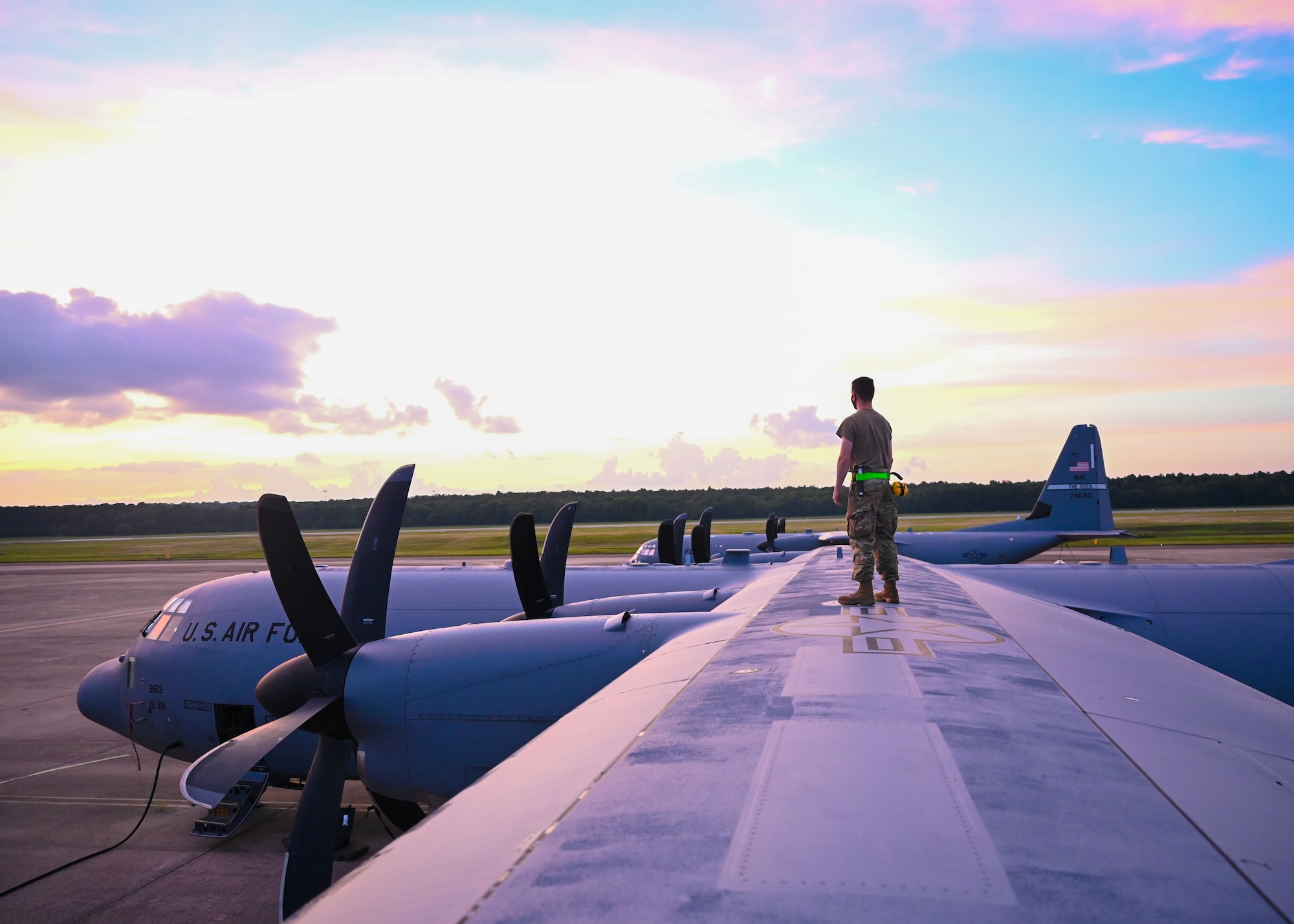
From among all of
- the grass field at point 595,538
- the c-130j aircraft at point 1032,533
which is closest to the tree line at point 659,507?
the grass field at point 595,538

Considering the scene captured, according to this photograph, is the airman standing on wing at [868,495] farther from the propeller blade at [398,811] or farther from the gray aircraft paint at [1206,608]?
the propeller blade at [398,811]

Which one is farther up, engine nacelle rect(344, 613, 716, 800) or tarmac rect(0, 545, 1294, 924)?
engine nacelle rect(344, 613, 716, 800)

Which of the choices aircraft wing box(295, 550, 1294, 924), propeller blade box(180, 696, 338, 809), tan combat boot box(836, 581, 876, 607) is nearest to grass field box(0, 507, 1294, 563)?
tan combat boot box(836, 581, 876, 607)

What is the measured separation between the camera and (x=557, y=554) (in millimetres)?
10141

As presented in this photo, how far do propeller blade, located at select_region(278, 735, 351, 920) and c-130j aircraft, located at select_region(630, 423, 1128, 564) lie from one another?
19.9 meters

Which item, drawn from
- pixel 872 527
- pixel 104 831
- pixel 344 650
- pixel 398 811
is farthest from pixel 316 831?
pixel 104 831

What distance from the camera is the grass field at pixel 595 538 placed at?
5906 centimetres

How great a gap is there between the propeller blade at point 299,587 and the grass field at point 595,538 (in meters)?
46.8

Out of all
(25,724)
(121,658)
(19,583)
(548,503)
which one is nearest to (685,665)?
(121,658)

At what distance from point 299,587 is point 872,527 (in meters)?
4.87

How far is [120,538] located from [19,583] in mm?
72610

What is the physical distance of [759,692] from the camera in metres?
4.00

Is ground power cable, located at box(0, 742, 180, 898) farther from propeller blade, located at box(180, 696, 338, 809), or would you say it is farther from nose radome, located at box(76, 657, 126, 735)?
propeller blade, located at box(180, 696, 338, 809)

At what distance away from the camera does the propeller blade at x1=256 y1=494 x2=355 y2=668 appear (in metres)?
6.81
